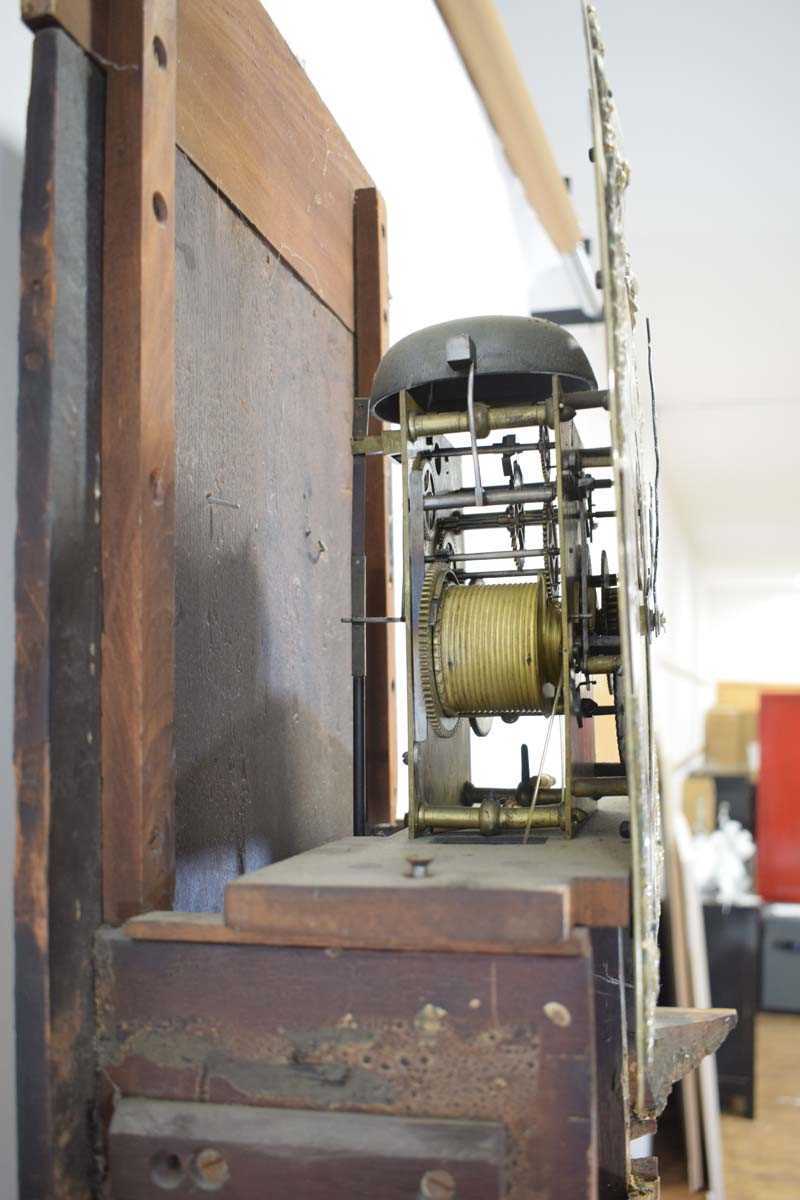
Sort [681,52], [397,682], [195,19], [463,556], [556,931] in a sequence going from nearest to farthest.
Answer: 1. [556,931]
2. [195,19]
3. [463,556]
4. [397,682]
5. [681,52]

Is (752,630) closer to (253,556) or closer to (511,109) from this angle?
(511,109)

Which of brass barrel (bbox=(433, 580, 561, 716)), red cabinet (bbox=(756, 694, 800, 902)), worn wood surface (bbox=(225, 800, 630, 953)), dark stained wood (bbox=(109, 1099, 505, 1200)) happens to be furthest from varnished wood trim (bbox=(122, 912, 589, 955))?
red cabinet (bbox=(756, 694, 800, 902))

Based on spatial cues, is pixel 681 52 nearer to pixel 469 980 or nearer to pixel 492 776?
pixel 492 776

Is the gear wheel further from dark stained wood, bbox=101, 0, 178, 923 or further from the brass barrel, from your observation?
dark stained wood, bbox=101, 0, 178, 923

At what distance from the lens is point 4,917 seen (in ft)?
2.56

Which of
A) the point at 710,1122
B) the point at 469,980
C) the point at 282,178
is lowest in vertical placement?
the point at 710,1122

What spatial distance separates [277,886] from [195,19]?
0.73 m

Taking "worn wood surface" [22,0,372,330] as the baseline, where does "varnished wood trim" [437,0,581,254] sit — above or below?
above

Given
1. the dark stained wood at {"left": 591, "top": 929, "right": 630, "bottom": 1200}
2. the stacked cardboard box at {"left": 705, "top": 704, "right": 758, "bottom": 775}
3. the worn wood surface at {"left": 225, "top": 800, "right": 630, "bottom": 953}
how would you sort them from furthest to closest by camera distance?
the stacked cardboard box at {"left": 705, "top": 704, "right": 758, "bottom": 775} < the dark stained wood at {"left": 591, "top": 929, "right": 630, "bottom": 1200} < the worn wood surface at {"left": 225, "top": 800, "right": 630, "bottom": 953}

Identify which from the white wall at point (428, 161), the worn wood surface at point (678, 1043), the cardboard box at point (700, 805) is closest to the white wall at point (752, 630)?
the cardboard box at point (700, 805)

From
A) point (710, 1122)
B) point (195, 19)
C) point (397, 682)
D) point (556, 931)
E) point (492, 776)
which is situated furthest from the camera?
point (710, 1122)

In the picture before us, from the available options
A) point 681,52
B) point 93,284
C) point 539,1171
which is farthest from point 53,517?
point 681,52

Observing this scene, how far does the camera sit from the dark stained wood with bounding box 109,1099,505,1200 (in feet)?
2.39

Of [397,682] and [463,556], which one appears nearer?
[463,556]
